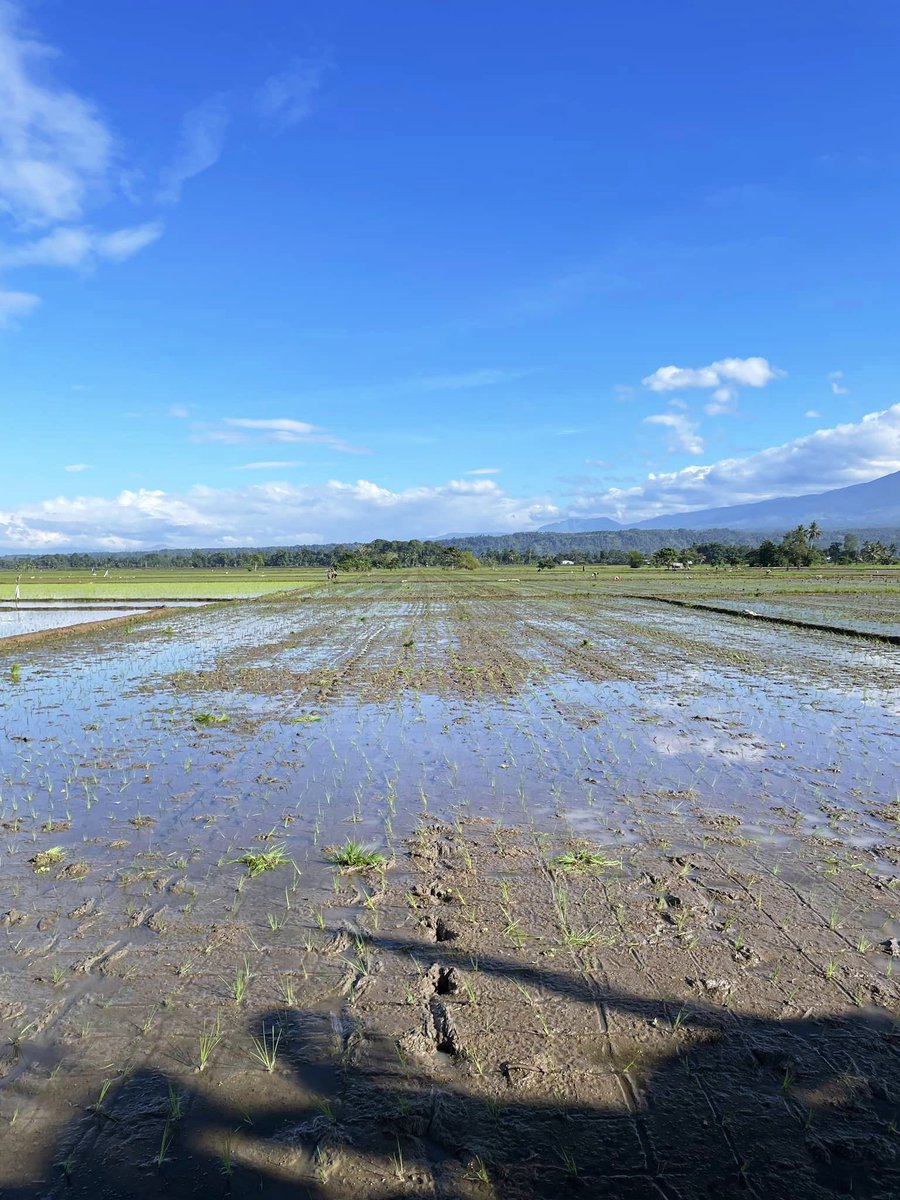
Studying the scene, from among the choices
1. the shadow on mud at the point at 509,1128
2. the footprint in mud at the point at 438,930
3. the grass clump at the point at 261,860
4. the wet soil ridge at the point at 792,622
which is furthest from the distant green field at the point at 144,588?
the shadow on mud at the point at 509,1128

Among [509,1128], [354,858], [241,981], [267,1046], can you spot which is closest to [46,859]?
[354,858]

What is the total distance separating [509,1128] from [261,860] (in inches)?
109

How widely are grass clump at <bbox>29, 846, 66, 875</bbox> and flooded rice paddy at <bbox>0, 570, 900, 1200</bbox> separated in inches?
0.7

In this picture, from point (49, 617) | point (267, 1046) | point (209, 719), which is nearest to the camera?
point (267, 1046)

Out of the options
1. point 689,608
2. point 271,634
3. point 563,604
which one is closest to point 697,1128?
point 271,634

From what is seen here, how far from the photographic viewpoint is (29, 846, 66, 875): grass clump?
16.2ft

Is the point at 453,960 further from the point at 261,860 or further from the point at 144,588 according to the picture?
the point at 144,588

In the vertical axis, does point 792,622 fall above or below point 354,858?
below

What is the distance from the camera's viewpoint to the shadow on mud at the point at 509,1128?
2.34 m

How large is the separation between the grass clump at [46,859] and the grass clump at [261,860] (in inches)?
48.0

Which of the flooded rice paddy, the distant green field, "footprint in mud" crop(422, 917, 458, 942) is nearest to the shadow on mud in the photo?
the flooded rice paddy

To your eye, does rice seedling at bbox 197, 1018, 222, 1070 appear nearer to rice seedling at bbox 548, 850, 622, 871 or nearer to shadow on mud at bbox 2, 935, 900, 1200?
shadow on mud at bbox 2, 935, 900, 1200

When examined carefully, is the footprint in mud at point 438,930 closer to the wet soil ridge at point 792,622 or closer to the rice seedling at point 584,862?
the rice seedling at point 584,862

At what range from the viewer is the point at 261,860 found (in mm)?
4906
